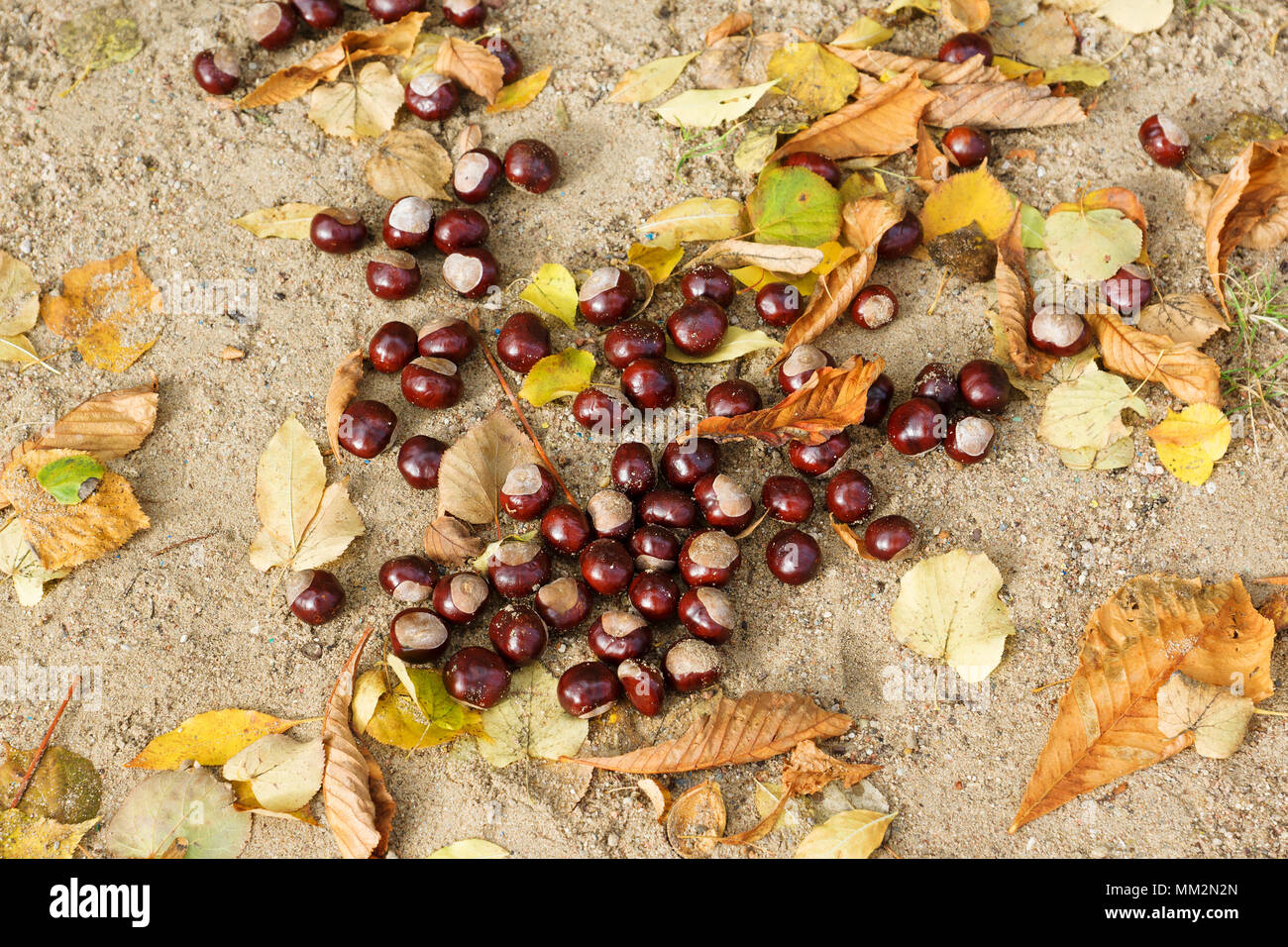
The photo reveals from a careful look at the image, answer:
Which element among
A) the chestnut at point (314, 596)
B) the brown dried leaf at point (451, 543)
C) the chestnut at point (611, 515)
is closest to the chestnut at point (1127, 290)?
the chestnut at point (611, 515)

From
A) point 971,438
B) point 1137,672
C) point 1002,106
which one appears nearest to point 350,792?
point 971,438

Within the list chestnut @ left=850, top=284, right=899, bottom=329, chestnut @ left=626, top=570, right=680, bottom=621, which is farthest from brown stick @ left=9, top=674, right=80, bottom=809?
chestnut @ left=850, top=284, right=899, bottom=329

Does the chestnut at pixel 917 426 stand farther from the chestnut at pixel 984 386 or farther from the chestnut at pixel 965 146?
the chestnut at pixel 965 146

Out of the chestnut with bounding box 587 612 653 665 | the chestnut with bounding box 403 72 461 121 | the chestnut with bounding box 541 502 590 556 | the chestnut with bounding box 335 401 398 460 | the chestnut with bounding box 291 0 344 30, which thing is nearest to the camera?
the chestnut with bounding box 587 612 653 665

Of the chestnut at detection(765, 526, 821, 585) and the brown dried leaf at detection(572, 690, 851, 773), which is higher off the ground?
the chestnut at detection(765, 526, 821, 585)

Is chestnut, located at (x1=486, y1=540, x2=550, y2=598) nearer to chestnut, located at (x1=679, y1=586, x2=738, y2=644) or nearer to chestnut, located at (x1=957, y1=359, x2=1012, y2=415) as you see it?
chestnut, located at (x1=679, y1=586, x2=738, y2=644)

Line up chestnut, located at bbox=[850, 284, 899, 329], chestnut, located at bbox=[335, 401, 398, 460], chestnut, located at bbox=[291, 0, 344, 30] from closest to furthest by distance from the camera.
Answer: chestnut, located at bbox=[335, 401, 398, 460] → chestnut, located at bbox=[850, 284, 899, 329] → chestnut, located at bbox=[291, 0, 344, 30]
